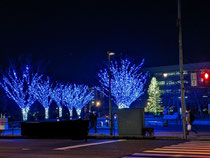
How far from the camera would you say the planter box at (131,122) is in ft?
71.6

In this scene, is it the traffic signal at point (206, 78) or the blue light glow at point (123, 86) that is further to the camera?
the blue light glow at point (123, 86)

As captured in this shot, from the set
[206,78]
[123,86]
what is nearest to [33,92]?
[123,86]

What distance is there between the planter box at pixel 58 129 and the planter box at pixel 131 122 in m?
2.43

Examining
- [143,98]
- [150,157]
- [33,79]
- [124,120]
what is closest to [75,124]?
[124,120]

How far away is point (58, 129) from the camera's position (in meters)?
23.0

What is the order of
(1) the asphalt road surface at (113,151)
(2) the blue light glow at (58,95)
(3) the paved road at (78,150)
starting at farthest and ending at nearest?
(2) the blue light glow at (58,95) → (3) the paved road at (78,150) → (1) the asphalt road surface at (113,151)

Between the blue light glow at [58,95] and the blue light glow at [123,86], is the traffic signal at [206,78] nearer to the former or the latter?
the blue light glow at [123,86]

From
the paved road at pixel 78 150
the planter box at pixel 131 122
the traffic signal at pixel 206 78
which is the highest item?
the traffic signal at pixel 206 78

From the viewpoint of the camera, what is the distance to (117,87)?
2103 inches

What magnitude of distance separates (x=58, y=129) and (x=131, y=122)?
525 centimetres

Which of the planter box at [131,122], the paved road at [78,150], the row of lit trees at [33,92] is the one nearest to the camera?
the paved road at [78,150]

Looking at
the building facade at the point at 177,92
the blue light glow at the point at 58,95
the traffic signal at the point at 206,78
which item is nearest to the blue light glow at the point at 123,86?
the building facade at the point at 177,92

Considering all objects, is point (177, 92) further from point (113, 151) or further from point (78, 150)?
point (113, 151)

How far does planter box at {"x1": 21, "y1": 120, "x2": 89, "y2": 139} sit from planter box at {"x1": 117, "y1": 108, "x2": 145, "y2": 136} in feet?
7.96
